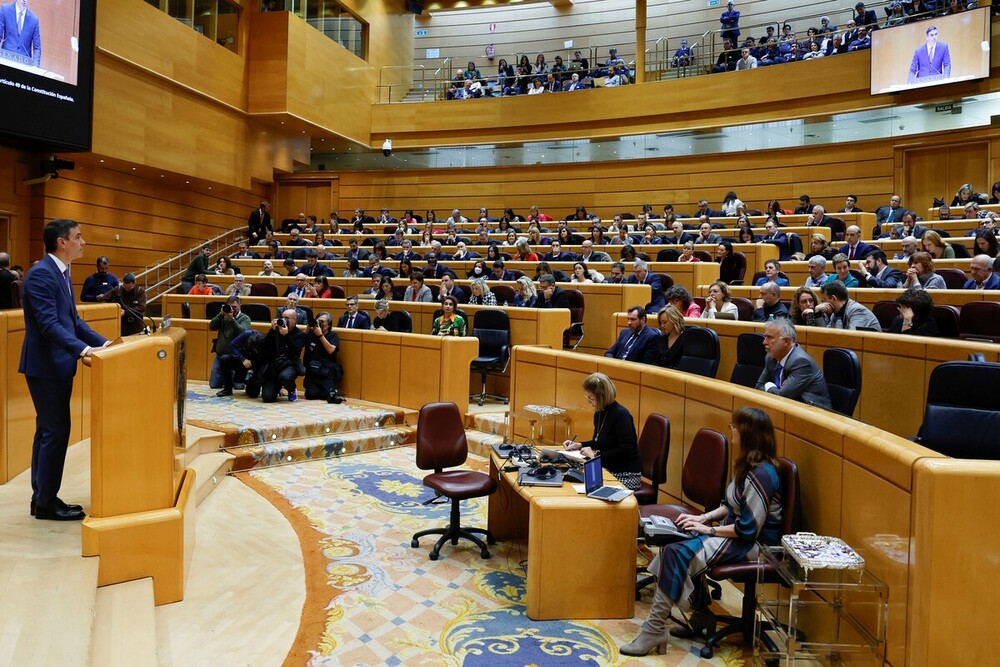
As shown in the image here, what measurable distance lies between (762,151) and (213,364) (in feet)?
36.6

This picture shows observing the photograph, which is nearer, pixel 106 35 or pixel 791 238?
pixel 791 238

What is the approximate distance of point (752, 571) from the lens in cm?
319

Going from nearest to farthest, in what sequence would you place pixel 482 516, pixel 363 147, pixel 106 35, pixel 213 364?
pixel 482 516 < pixel 213 364 < pixel 106 35 < pixel 363 147

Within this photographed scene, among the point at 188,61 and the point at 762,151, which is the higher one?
the point at 188,61

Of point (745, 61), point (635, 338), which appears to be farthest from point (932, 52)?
point (635, 338)

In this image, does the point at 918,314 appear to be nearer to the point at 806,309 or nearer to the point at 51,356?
the point at 806,309

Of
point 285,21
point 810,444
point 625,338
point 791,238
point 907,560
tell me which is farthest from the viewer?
point 285,21

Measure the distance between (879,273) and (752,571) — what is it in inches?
204

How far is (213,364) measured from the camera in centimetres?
895

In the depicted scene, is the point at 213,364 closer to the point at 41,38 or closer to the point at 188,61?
the point at 41,38

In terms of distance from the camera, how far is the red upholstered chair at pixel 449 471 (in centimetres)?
450

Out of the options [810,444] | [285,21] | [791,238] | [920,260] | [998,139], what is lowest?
[810,444]

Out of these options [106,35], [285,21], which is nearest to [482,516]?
[106,35]

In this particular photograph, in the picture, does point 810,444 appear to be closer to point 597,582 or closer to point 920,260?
point 597,582
